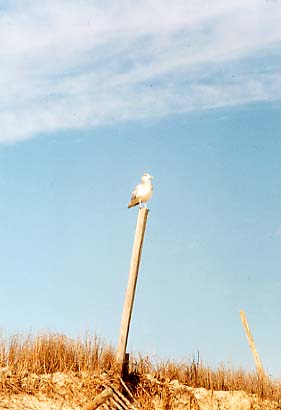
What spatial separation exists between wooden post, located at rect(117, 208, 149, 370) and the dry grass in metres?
0.31

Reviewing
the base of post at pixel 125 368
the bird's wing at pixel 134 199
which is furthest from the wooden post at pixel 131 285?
the bird's wing at pixel 134 199

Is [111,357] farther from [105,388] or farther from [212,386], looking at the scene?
[212,386]

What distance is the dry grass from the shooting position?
12.5 meters

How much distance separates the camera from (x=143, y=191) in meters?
13.2

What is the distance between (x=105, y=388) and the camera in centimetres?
1255

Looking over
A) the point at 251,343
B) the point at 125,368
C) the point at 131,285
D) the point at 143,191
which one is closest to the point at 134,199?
the point at 143,191

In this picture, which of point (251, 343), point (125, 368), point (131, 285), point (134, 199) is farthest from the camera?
point (251, 343)

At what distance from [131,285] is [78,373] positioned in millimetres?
1666

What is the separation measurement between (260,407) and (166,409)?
184cm

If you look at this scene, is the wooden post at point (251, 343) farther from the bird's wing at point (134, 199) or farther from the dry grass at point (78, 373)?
the bird's wing at point (134, 199)

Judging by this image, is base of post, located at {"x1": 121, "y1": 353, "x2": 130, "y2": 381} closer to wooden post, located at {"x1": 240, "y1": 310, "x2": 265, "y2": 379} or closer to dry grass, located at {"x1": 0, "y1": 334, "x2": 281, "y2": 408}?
dry grass, located at {"x1": 0, "y1": 334, "x2": 281, "y2": 408}

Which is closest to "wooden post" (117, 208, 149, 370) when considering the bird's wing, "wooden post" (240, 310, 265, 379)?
the bird's wing

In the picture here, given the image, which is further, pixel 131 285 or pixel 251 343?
pixel 251 343

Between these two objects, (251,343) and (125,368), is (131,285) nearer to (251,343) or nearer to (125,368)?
(125,368)
